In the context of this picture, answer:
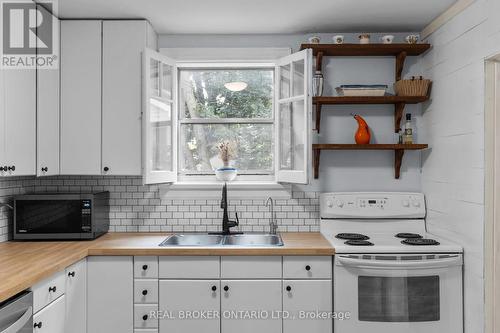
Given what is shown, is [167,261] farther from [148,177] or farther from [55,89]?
[55,89]

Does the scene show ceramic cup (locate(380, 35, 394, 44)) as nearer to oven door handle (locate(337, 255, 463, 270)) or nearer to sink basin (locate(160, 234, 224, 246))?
oven door handle (locate(337, 255, 463, 270))

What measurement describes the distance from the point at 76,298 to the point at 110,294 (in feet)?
0.66

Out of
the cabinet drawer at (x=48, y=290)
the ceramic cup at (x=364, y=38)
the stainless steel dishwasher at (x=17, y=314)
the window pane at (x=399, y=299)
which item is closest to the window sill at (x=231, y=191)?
the window pane at (x=399, y=299)

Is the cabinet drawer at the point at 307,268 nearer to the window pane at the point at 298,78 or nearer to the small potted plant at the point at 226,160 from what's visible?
the small potted plant at the point at 226,160

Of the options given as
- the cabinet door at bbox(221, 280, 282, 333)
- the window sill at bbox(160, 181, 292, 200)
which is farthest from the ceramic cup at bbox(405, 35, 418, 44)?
the cabinet door at bbox(221, 280, 282, 333)

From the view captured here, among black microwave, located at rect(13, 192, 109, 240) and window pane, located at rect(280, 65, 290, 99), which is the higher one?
window pane, located at rect(280, 65, 290, 99)

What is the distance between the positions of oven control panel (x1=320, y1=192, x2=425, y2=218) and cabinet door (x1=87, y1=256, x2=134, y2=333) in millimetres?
1517

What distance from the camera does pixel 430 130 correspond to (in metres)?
2.92

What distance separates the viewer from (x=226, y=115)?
10.7ft

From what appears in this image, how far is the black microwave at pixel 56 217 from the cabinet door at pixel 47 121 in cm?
22

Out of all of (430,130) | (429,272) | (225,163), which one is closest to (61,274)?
(225,163)

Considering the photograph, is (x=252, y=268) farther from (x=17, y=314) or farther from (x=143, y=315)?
(x=17, y=314)

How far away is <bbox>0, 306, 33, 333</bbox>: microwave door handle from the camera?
1691 mm

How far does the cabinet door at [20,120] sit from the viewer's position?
225 centimetres
